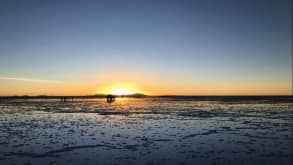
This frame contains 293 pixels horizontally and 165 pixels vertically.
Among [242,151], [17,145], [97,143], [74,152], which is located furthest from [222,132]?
[17,145]

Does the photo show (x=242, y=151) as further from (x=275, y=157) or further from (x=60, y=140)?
(x=60, y=140)

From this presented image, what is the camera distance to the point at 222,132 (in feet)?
63.7

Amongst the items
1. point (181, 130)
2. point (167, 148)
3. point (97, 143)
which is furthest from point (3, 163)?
point (181, 130)

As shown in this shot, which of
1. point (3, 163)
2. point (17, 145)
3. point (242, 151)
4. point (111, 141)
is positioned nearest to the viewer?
point (3, 163)

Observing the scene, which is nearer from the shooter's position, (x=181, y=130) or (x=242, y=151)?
(x=242, y=151)

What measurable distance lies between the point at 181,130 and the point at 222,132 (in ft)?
9.83

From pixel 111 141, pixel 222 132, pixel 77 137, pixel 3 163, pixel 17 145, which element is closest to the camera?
pixel 3 163

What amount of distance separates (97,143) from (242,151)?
25.7 feet

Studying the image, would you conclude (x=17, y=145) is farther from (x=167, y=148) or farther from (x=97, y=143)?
(x=167, y=148)

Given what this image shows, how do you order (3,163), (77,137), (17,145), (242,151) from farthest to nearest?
(77,137)
(17,145)
(242,151)
(3,163)

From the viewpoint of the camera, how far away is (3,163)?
11398 mm

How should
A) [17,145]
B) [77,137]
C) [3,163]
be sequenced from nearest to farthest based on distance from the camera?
[3,163] < [17,145] < [77,137]

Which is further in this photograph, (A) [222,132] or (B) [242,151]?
(A) [222,132]

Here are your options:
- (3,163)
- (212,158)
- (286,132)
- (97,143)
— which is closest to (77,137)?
→ (97,143)
